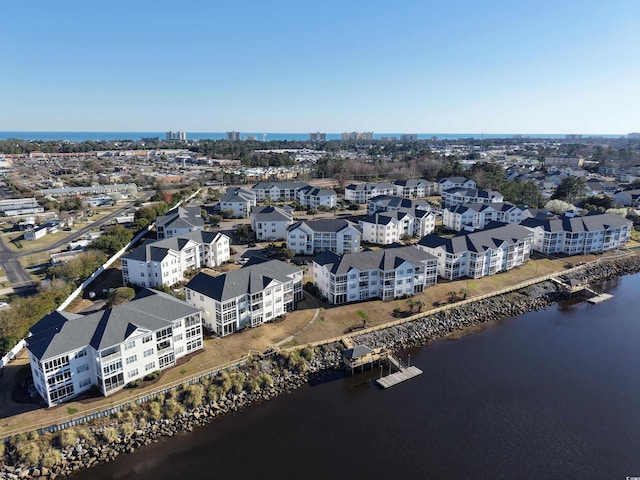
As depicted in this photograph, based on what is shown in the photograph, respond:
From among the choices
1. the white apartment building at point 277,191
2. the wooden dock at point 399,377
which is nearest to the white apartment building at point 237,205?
the white apartment building at point 277,191

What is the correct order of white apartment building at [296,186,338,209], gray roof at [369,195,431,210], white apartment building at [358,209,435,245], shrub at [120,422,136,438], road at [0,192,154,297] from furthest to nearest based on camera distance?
white apartment building at [296,186,338,209], gray roof at [369,195,431,210], white apartment building at [358,209,435,245], road at [0,192,154,297], shrub at [120,422,136,438]

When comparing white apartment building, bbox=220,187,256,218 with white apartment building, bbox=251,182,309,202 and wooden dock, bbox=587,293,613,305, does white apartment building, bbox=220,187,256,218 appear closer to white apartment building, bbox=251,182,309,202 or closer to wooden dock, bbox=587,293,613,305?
white apartment building, bbox=251,182,309,202

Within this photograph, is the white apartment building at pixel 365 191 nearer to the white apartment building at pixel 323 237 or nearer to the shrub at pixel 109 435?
the white apartment building at pixel 323 237

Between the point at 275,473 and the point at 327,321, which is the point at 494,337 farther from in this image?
the point at 275,473

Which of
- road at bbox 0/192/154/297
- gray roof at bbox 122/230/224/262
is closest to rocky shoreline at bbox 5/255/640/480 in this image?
gray roof at bbox 122/230/224/262

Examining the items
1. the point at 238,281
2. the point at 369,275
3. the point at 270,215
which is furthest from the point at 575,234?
the point at 238,281

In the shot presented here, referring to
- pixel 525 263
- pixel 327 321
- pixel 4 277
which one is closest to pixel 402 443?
pixel 327 321

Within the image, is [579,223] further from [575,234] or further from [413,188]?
[413,188]
